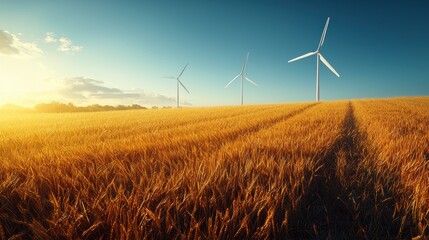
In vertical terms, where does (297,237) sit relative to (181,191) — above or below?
below

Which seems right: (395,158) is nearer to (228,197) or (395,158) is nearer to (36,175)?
(228,197)

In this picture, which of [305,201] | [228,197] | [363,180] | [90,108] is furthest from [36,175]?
[90,108]

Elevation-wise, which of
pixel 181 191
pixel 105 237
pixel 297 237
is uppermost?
pixel 181 191

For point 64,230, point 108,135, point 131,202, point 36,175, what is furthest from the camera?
point 108,135

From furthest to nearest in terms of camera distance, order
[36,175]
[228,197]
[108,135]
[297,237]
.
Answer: [108,135], [36,175], [228,197], [297,237]

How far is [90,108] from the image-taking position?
175 feet

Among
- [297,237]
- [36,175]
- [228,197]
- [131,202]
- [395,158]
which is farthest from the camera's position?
[395,158]

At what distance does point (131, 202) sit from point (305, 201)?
1517 mm

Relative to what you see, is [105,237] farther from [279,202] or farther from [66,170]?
[66,170]

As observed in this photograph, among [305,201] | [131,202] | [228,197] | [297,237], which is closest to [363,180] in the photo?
[305,201]

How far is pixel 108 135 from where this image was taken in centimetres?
680

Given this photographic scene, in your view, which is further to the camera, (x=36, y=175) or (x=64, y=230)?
(x=36, y=175)

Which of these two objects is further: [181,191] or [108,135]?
[108,135]

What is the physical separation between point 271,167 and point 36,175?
250 centimetres
